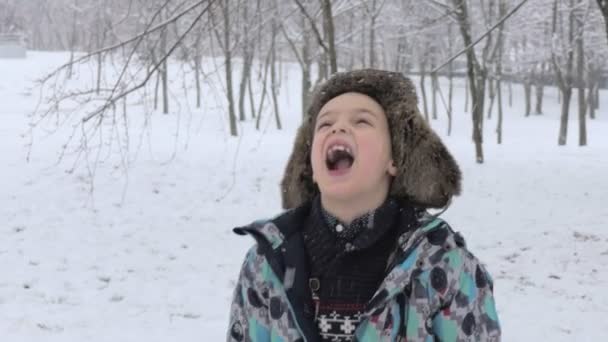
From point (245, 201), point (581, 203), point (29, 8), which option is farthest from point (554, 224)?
point (29, 8)

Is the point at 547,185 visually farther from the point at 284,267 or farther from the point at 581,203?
the point at 284,267

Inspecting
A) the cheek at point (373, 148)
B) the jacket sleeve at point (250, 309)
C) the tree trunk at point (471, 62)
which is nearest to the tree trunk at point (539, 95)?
the tree trunk at point (471, 62)

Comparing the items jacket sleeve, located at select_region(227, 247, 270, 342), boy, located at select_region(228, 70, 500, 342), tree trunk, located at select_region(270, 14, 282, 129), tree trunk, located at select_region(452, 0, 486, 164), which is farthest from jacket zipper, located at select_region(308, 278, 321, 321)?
tree trunk, located at select_region(452, 0, 486, 164)

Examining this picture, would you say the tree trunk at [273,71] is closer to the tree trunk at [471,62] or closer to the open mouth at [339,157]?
the tree trunk at [471,62]

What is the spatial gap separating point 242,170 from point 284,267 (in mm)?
9662

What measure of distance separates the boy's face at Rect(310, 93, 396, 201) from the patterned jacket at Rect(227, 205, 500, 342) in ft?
0.49

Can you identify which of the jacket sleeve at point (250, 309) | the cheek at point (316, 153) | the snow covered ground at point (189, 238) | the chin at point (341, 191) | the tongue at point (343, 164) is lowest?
Result: the snow covered ground at point (189, 238)

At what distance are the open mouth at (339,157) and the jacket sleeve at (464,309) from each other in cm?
33

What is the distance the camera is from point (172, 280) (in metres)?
6.27

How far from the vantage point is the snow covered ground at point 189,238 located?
5113mm

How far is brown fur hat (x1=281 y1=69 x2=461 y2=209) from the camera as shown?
5.03ft

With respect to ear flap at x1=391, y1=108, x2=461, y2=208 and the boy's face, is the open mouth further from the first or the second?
ear flap at x1=391, y1=108, x2=461, y2=208

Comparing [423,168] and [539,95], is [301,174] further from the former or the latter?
[539,95]

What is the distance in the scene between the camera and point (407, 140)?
157cm
